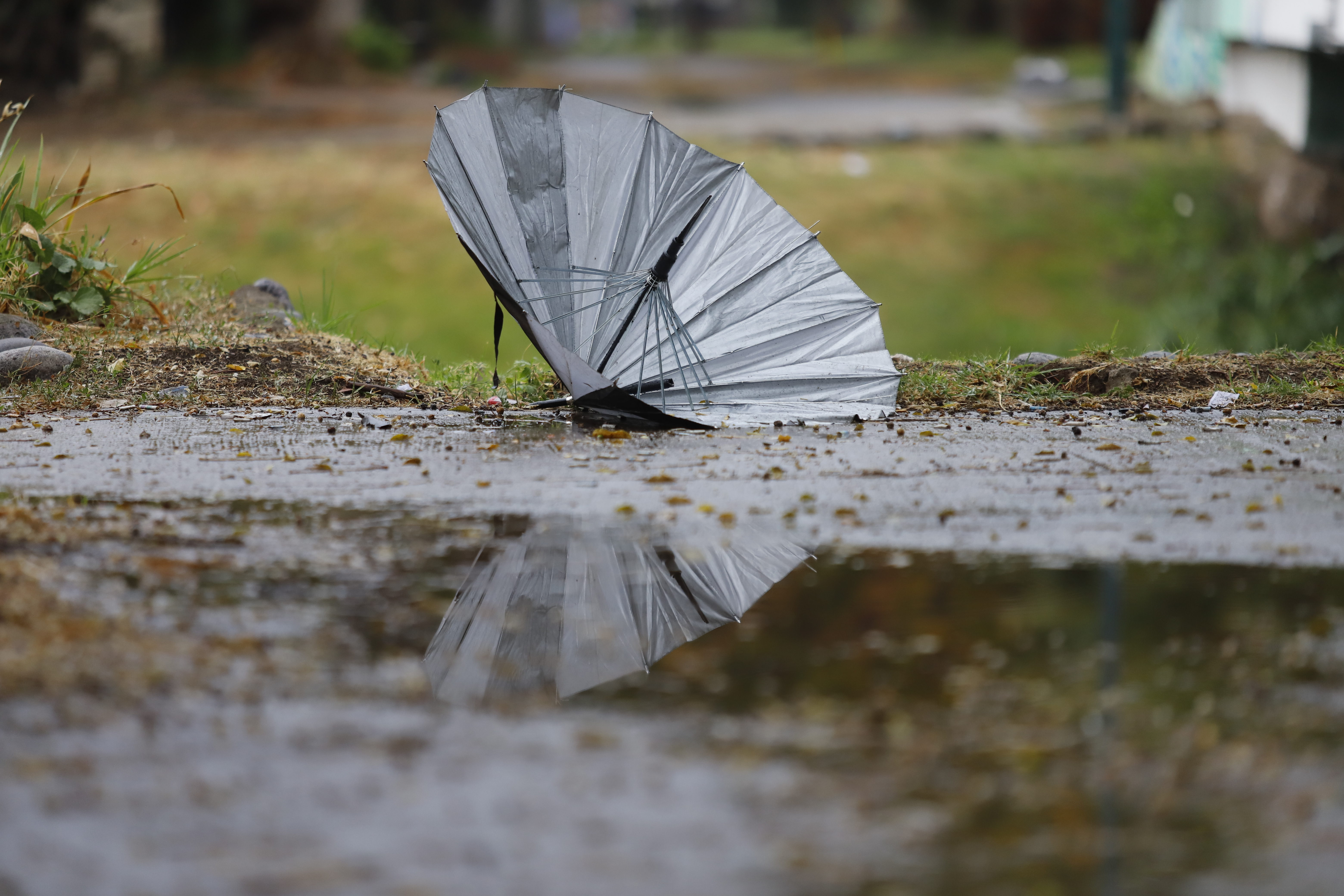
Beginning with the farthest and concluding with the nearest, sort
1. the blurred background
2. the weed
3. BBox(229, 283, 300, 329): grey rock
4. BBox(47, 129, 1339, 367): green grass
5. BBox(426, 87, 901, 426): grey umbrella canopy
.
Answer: the blurred background, BBox(47, 129, 1339, 367): green grass, BBox(229, 283, 300, 329): grey rock, the weed, BBox(426, 87, 901, 426): grey umbrella canopy

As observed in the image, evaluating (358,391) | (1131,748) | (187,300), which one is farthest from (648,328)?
(1131,748)

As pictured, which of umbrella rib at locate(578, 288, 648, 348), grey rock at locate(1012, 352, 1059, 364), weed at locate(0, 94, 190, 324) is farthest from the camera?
weed at locate(0, 94, 190, 324)

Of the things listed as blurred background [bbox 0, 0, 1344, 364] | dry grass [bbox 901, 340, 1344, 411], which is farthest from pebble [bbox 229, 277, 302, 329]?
dry grass [bbox 901, 340, 1344, 411]

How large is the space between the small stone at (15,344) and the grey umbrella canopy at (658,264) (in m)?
2.14

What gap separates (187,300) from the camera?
7.98 m

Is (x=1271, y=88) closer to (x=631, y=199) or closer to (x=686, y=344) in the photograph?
(x=631, y=199)

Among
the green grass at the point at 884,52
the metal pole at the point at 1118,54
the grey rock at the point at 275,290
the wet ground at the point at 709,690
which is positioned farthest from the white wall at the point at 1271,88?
the wet ground at the point at 709,690

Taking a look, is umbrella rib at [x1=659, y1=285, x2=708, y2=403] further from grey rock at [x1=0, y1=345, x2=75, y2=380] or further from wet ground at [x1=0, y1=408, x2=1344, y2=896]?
grey rock at [x1=0, y1=345, x2=75, y2=380]

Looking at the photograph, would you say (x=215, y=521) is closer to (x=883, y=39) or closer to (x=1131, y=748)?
(x=1131, y=748)

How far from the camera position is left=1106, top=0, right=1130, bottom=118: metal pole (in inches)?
744

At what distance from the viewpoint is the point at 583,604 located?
4047mm

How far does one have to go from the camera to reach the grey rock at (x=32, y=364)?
6738mm

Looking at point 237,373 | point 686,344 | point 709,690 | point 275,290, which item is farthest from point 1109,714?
point 275,290

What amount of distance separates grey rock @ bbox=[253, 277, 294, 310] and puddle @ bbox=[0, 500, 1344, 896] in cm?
411
